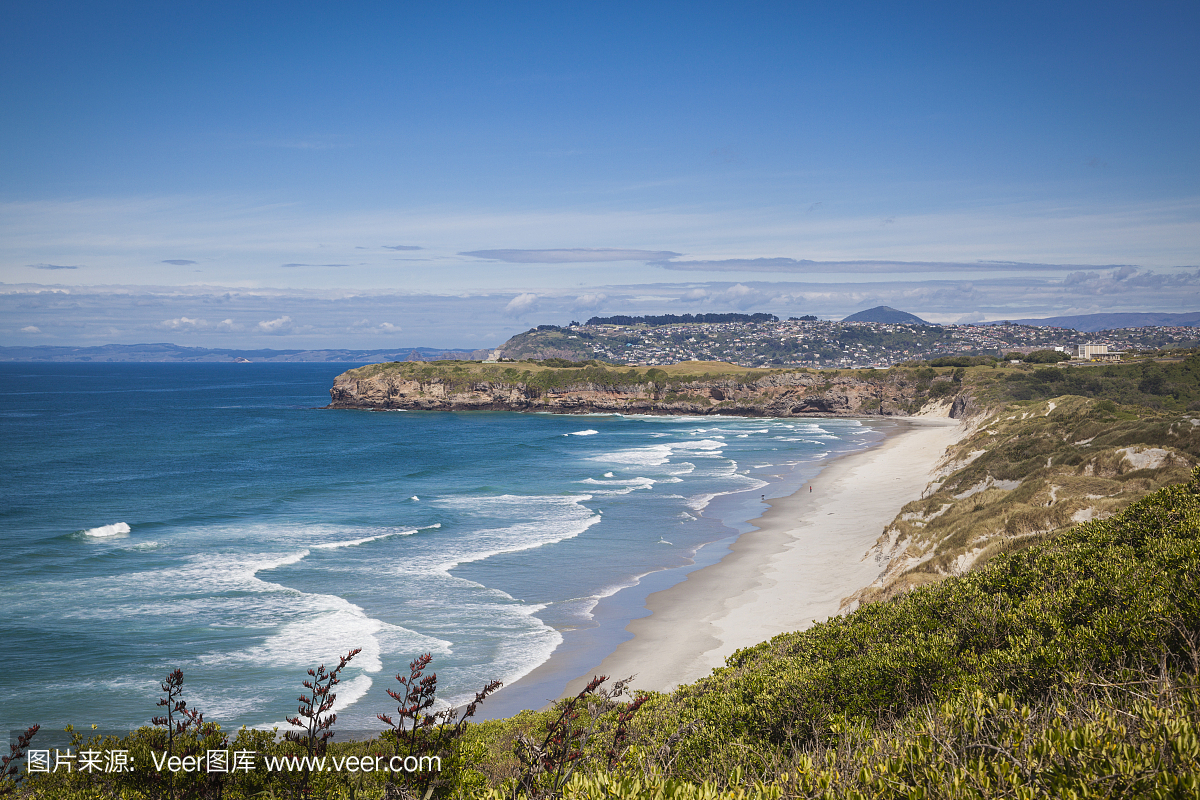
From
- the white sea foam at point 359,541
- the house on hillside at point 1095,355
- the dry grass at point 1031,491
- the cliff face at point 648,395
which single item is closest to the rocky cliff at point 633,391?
the cliff face at point 648,395

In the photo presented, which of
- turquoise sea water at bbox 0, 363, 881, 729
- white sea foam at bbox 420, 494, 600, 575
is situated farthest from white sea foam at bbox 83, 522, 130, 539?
white sea foam at bbox 420, 494, 600, 575

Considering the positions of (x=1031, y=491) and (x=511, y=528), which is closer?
(x=1031, y=491)

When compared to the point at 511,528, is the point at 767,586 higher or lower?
higher

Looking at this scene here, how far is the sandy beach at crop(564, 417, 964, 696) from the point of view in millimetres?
19734

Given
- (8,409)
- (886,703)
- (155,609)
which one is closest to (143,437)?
(8,409)

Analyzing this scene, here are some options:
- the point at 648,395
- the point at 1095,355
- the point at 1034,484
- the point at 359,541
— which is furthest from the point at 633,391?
the point at 1034,484

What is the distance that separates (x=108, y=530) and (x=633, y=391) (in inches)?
3141

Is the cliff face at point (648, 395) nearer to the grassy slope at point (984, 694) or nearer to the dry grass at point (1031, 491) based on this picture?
the dry grass at point (1031, 491)

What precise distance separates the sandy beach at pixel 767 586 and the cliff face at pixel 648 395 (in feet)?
187

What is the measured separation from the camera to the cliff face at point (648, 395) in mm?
101062

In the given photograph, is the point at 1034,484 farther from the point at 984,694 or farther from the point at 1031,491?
the point at 984,694

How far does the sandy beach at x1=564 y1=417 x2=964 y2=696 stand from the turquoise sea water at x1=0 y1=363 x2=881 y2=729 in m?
1.33

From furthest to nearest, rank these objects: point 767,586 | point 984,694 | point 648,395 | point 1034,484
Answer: point 648,395
point 767,586
point 1034,484
point 984,694

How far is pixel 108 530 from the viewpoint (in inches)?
1341
